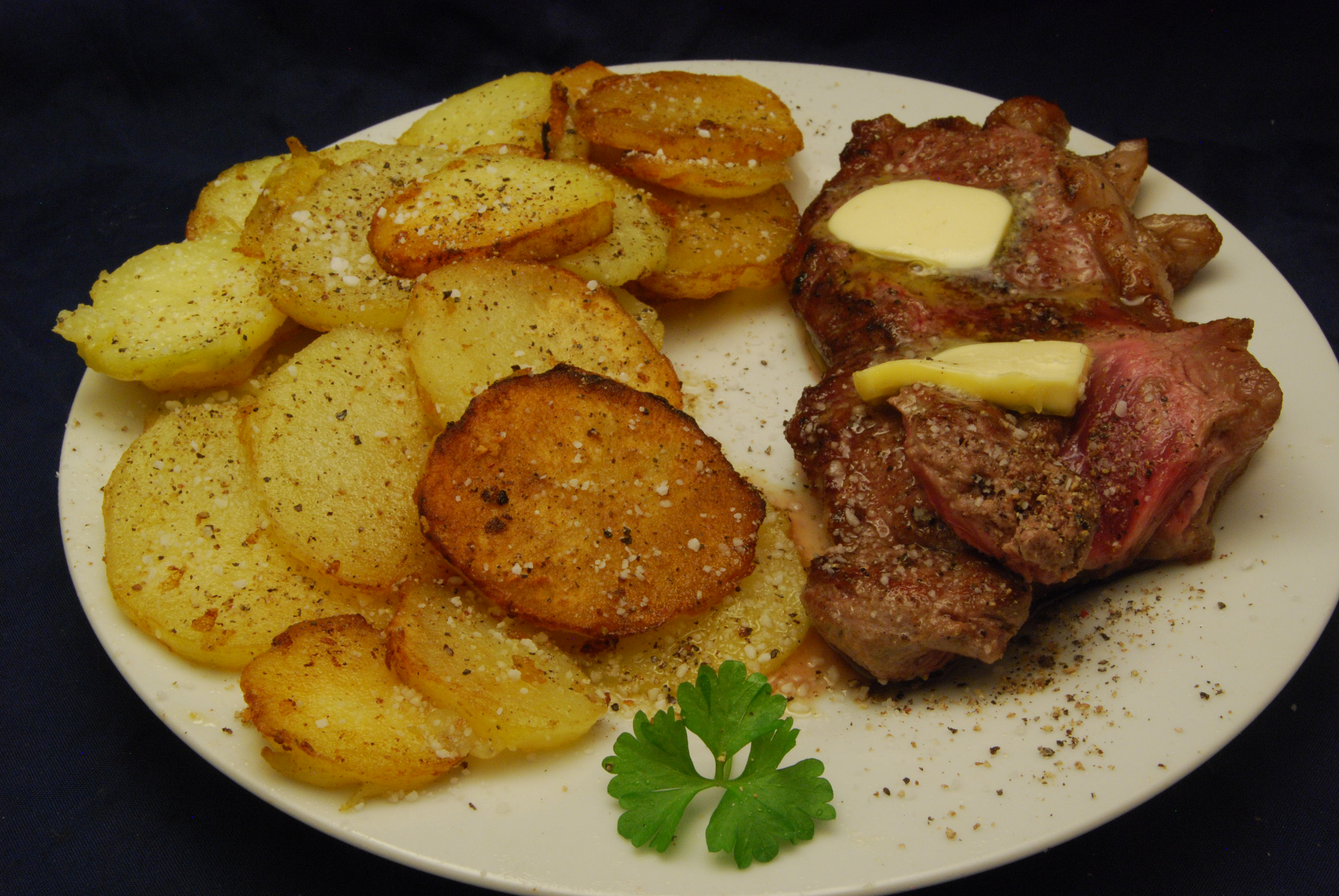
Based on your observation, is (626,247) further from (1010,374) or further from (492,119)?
(1010,374)

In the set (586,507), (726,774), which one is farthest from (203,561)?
(726,774)

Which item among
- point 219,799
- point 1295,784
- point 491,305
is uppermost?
point 491,305

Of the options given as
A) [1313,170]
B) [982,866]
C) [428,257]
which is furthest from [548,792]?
[1313,170]

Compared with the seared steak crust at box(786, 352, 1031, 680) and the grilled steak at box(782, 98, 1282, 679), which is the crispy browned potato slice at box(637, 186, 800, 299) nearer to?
the grilled steak at box(782, 98, 1282, 679)

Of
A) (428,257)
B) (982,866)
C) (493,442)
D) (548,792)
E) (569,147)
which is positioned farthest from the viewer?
(569,147)

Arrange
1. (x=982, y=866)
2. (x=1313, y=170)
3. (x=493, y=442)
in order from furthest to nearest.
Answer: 1. (x=1313, y=170)
2. (x=493, y=442)
3. (x=982, y=866)

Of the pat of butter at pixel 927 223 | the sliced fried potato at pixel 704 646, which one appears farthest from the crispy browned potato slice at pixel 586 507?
the pat of butter at pixel 927 223

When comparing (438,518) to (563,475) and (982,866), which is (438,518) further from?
(982,866)

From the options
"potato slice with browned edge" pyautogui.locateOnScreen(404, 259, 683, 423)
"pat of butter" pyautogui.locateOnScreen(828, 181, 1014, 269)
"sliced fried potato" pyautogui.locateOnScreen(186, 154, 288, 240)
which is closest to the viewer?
"potato slice with browned edge" pyautogui.locateOnScreen(404, 259, 683, 423)

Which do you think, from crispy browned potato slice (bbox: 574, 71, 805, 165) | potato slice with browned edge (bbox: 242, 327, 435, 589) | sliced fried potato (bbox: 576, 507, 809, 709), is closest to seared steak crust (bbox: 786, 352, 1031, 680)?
sliced fried potato (bbox: 576, 507, 809, 709)
